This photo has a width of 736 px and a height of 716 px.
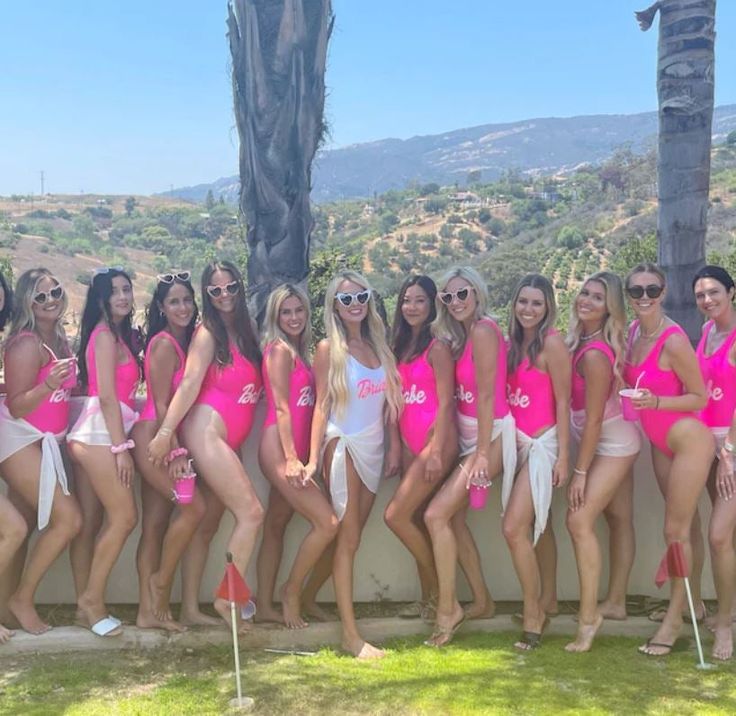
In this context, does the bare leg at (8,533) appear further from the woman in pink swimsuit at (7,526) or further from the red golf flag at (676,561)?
the red golf flag at (676,561)

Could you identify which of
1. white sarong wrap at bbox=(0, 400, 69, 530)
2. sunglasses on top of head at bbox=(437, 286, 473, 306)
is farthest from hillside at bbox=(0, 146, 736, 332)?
white sarong wrap at bbox=(0, 400, 69, 530)

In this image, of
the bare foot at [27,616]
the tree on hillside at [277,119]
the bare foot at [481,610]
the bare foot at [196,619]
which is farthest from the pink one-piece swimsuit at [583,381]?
the bare foot at [27,616]

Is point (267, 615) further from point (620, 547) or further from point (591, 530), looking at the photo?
point (620, 547)

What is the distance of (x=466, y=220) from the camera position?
8750 cm

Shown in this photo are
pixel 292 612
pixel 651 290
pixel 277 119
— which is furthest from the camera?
pixel 277 119

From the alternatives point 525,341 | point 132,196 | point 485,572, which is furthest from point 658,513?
point 132,196

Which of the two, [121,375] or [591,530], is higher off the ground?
[121,375]

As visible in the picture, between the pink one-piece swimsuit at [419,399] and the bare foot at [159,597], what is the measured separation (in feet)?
5.25

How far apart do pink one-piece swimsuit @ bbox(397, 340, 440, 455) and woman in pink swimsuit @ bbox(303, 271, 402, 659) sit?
0.23 feet

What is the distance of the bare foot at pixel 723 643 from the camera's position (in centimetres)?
415

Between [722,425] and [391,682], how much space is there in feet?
7.13

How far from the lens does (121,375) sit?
14.5ft

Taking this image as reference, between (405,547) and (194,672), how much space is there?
55.0 inches

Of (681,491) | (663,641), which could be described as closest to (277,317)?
(681,491)
